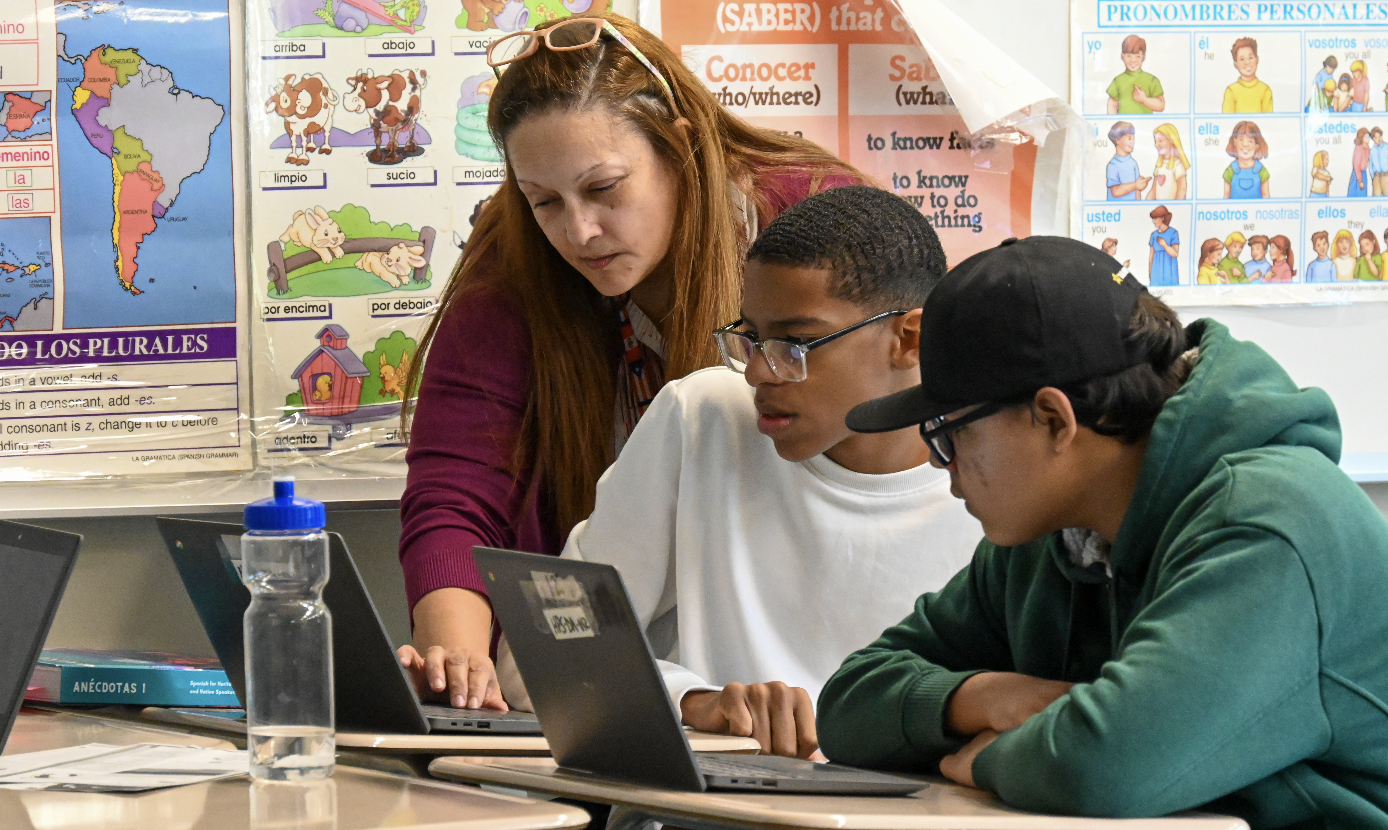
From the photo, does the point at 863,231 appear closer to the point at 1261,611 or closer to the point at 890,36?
the point at 1261,611

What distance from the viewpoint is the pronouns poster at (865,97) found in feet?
7.89

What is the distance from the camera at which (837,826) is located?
786mm

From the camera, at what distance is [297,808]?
0.88 meters

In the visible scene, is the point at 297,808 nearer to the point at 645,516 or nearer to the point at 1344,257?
the point at 645,516

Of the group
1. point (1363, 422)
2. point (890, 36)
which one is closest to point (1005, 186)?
point (890, 36)

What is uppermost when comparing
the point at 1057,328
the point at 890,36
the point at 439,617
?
the point at 890,36

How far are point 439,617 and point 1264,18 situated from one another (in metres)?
1.82

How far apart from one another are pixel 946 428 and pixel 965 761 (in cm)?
25

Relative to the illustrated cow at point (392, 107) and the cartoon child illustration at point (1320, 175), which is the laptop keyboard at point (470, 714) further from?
the cartoon child illustration at point (1320, 175)

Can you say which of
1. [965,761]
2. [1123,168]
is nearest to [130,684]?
[965,761]

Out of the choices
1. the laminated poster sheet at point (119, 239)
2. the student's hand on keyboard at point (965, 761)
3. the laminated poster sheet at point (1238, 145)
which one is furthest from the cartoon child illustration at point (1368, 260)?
the laminated poster sheet at point (119, 239)

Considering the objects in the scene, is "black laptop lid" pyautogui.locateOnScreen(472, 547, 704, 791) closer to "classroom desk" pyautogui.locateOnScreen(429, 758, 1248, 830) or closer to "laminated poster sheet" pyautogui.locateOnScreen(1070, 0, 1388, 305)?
"classroom desk" pyautogui.locateOnScreen(429, 758, 1248, 830)

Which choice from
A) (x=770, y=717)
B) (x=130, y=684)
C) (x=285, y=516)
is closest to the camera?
(x=285, y=516)

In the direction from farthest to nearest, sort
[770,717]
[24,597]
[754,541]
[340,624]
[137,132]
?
[137,132], [754,541], [770,717], [340,624], [24,597]
